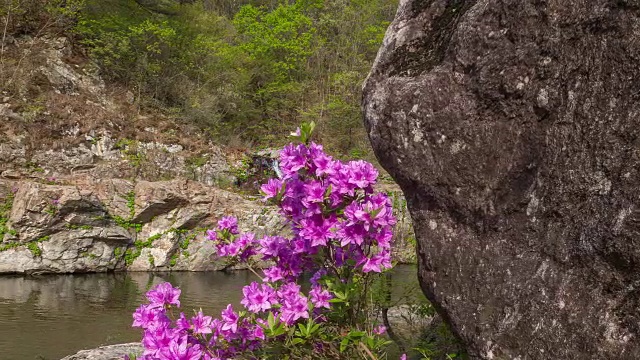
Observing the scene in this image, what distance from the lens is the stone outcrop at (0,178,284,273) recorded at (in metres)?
14.7

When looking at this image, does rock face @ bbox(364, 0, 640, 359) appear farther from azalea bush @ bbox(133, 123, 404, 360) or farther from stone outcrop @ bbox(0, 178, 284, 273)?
stone outcrop @ bbox(0, 178, 284, 273)

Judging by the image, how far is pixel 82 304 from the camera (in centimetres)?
1123

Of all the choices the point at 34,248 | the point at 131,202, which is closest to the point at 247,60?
the point at 131,202

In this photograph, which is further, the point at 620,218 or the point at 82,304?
the point at 82,304

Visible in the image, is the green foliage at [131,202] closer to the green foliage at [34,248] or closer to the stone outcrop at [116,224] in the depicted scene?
the stone outcrop at [116,224]

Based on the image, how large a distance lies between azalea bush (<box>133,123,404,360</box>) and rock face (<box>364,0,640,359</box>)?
0.97 feet

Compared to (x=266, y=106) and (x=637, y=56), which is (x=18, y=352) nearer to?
(x=637, y=56)

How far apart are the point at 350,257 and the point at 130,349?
4426 millimetres

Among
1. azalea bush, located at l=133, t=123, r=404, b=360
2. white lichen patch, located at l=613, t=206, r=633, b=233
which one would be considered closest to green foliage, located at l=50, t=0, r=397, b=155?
azalea bush, located at l=133, t=123, r=404, b=360

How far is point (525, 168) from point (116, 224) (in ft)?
51.1

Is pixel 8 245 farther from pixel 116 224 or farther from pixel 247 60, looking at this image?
pixel 247 60

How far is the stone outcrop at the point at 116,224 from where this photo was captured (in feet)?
48.3

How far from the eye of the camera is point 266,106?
30.6m

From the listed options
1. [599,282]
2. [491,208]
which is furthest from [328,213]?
[599,282]
